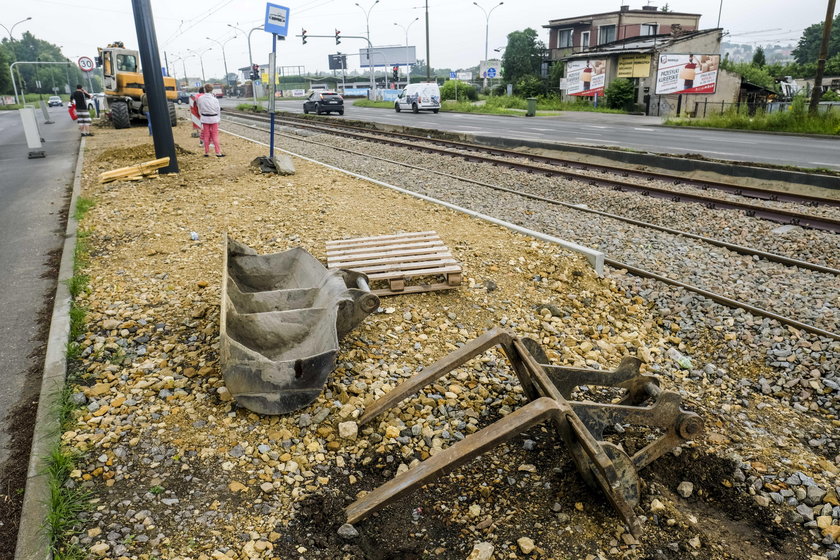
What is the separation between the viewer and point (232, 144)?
18.6 m

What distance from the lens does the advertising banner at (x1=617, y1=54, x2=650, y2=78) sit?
39125mm

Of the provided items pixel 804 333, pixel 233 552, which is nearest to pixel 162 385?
pixel 233 552

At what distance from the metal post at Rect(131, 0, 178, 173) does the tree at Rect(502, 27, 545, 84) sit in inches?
2175

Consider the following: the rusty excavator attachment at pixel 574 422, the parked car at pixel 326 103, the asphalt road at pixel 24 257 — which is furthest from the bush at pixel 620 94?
the rusty excavator attachment at pixel 574 422

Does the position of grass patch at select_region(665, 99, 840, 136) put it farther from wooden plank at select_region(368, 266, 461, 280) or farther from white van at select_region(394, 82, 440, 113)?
wooden plank at select_region(368, 266, 461, 280)

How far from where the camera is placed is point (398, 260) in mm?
5961

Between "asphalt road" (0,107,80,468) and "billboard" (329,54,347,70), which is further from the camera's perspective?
"billboard" (329,54,347,70)

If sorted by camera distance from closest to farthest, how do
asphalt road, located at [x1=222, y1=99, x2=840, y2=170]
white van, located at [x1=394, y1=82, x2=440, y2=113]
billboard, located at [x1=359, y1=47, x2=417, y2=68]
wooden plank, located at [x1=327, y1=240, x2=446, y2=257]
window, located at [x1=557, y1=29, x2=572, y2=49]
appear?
wooden plank, located at [x1=327, y1=240, x2=446, y2=257], asphalt road, located at [x1=222, y1=99, x2=840, y2=170], white van, located at [x1=394, y1=82, x2=440, y2=113], window, located at [x1=557, y1=29, x2=572, y2=49], billboard, located at [x1=359, y1=47, x2=417, y2=68]

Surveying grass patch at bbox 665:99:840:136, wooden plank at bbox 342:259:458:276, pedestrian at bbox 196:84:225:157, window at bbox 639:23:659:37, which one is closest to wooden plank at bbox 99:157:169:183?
pedestrian at bbox 196:84:225:157

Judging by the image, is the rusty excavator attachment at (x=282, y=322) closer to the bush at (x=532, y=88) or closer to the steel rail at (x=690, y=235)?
the steel rail at (x=690, y=235)

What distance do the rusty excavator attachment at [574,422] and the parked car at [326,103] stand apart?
35.6 m

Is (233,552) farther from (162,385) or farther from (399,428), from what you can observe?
(162,385)

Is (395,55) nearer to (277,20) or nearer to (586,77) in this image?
(586,77)

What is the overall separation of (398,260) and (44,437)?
11.2 ft
